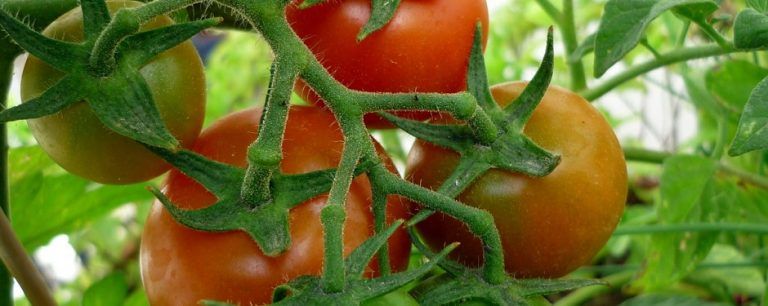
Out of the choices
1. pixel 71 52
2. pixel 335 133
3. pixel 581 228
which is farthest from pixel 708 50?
pixel 71 52

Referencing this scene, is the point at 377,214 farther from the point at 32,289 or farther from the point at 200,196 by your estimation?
the point at 32,289

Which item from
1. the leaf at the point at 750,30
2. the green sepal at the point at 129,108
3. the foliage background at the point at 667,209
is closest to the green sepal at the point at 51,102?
the green sepal at the point at 129,108

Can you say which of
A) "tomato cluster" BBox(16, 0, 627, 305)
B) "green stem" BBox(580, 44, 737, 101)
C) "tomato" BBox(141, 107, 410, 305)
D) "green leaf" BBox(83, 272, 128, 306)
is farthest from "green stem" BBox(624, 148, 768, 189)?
"green leaf" BBox(83, 272, 128, 306)

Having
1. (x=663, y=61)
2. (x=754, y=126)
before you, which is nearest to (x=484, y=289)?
(x=754, y=126)

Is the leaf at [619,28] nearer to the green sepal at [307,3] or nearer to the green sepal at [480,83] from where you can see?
the green sepal at [480,83]

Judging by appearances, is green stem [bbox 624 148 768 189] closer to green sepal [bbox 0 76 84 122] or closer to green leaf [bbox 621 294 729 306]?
green leaf [bbox 621 294 729 306]
